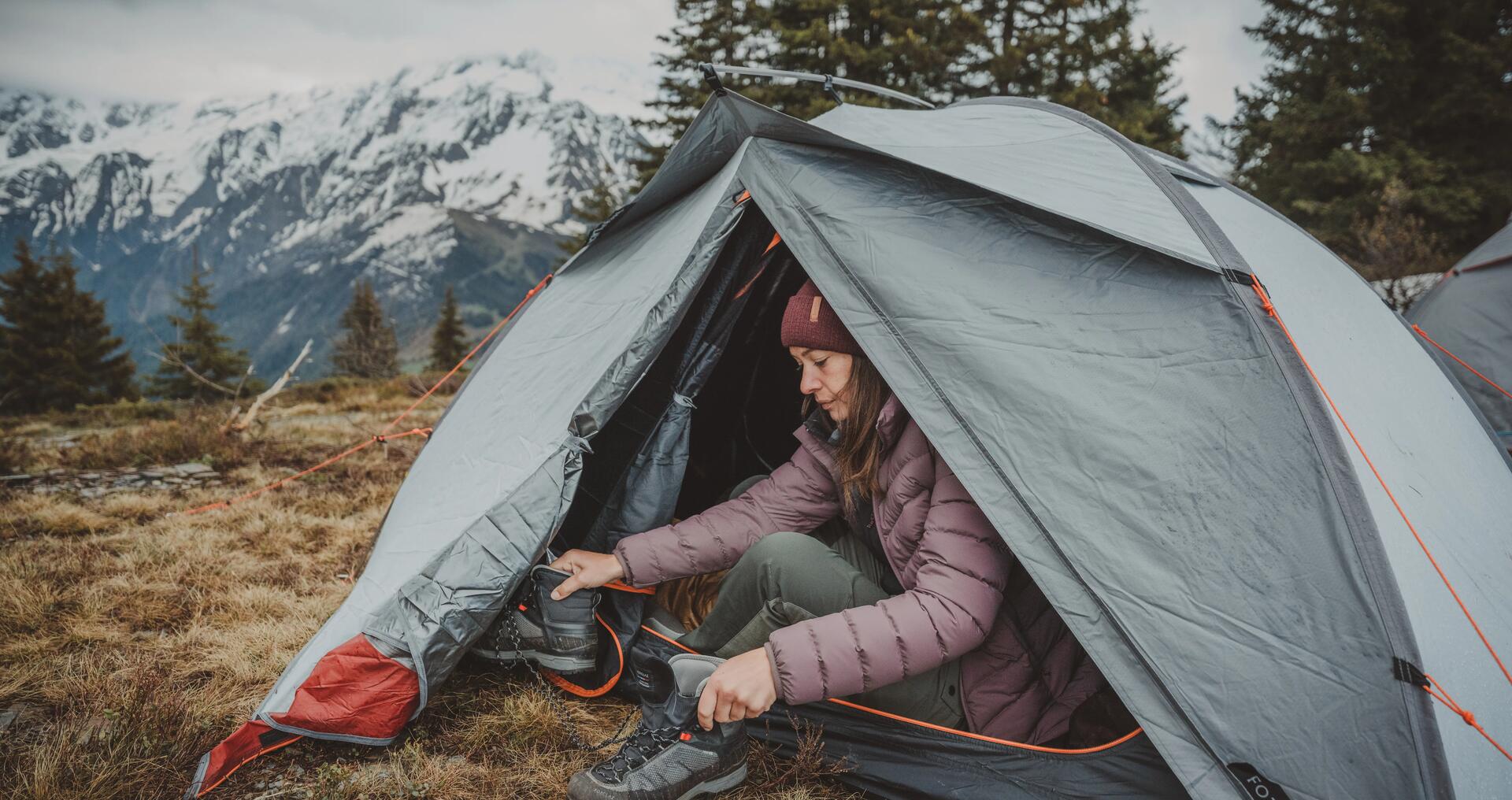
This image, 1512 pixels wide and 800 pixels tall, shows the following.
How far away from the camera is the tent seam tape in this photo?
5.66 ft

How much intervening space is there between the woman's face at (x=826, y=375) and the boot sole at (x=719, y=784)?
1.12 meters

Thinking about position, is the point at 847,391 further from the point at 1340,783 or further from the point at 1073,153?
the point at 1340,783

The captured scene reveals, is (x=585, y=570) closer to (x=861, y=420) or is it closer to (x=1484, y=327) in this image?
(x=861, y=420)

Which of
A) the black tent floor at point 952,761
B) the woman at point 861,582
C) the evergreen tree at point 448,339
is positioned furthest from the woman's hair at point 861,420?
the evergreen tree at point 448,339

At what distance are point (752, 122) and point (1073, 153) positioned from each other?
1.10m

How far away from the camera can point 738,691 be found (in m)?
1.76

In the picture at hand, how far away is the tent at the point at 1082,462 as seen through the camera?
1.70 metres

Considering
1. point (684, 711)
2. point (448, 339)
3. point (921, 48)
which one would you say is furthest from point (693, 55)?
point (448, 339)

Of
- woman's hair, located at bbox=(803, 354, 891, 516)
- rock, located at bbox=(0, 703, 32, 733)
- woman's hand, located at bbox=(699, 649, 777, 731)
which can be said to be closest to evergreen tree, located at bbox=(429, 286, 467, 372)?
rock, located at bbox=(0, 703, 32, 733)

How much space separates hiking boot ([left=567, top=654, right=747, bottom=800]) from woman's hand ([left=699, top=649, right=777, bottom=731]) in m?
0.20

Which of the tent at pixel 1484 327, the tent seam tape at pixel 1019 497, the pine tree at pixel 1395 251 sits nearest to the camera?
the tent seam tape at pixel 1019 497

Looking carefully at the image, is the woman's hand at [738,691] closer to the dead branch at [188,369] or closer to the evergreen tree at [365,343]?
the dead branch at [188,369]

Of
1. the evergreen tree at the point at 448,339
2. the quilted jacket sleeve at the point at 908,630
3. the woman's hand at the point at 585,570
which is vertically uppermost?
the quilted jacket sleeve at the point at 908,630

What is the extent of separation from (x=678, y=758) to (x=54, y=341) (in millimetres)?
31144
